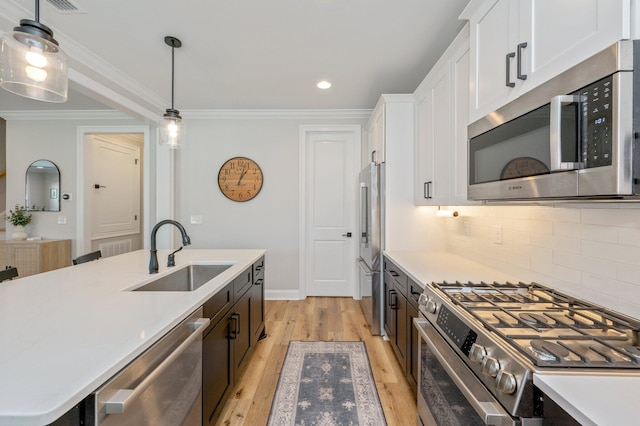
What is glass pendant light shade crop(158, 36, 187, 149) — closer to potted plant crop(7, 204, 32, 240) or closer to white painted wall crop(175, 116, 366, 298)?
white painted wall crop(175, 116, 366, 298)

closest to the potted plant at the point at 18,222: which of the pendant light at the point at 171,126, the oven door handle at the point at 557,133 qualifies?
the pendant light at the point at 171,126

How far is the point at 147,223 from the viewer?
409 cm

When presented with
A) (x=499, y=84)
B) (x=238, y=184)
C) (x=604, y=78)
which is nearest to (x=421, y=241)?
(x=499, y=84)

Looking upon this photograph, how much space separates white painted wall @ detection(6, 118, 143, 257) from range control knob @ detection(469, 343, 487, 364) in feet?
15.4

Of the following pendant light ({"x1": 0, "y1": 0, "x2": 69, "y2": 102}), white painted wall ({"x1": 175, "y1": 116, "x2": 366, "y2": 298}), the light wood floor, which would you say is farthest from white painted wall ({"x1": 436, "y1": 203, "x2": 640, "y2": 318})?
white painted wall ({"x1": 175, "y1": 116, "x2": 366, "y2": 298})

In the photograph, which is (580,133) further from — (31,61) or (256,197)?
(256,197)

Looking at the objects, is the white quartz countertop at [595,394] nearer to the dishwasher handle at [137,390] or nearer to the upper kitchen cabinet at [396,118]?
the dishwasher handle at [137,390]

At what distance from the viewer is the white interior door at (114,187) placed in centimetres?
447

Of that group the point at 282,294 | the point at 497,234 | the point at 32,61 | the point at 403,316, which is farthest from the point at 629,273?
the point at 282,294

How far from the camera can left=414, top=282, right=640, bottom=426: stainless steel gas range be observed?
0.79 meters

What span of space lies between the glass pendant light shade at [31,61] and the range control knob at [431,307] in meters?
2.05

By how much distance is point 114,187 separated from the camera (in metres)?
4.86

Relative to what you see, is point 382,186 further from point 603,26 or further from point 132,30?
point 132,30

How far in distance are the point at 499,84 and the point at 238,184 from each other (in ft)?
11.0
